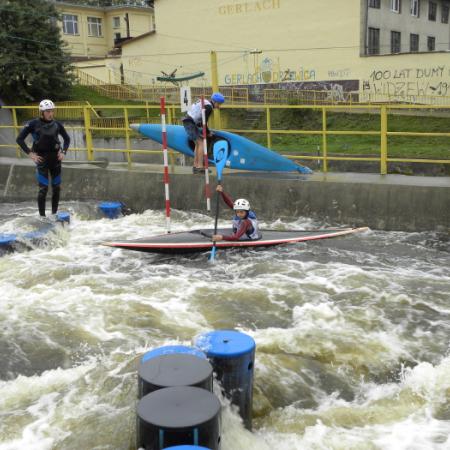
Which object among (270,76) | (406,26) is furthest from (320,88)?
(406,26)

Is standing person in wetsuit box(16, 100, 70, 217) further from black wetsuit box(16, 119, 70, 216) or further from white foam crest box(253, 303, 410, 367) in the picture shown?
white foam crest box(253, 303, 410, 367)

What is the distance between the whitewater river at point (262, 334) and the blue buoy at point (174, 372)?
47 centimetres

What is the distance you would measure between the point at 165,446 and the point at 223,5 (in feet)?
111

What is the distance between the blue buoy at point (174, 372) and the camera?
11.3ft

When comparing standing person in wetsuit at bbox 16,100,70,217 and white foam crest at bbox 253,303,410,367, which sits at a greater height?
Result: standing person in wetsuit at bbox 16,100,70,217

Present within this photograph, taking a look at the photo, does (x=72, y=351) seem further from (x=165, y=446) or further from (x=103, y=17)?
(x=103, y=17)

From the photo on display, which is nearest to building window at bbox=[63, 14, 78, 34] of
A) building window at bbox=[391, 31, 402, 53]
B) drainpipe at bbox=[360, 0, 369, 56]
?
drainpipe at bbox=[360, 0, 369, 56]

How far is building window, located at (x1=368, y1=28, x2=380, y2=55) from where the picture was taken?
30.2m

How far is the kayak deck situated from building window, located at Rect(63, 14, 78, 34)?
42077mm

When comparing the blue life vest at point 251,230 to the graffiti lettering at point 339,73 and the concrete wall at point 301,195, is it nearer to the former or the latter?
the concrete wall at point 301,195

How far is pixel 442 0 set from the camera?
37.0m

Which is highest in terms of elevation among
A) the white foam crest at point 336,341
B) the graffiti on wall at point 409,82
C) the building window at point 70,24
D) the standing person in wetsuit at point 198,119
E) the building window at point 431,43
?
the building window at point 70,24

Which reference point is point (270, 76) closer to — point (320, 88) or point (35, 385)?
point (320, 88)

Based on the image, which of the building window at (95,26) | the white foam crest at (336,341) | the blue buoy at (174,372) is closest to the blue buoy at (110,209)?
the white foam crest at (336,341)
